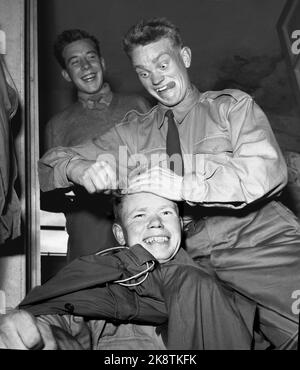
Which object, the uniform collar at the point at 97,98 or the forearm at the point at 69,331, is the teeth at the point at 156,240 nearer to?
the forearm at the point at 69,331

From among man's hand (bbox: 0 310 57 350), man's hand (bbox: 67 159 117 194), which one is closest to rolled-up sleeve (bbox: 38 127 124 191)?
man's hand (bbox: 67 159 117 194)

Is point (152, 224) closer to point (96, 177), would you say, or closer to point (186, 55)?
point (96, 177)

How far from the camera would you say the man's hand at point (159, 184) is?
3.06m

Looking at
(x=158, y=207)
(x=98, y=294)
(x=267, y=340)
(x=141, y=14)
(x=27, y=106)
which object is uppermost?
(x=141, y=14)

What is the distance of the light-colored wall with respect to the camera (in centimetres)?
337

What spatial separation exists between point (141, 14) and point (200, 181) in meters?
1.19

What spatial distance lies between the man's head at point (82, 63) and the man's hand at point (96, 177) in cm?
67

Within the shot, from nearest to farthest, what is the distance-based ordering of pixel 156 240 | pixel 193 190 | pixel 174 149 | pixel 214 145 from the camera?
pixel 156 240 < pixel 193 190 < pixel 214 145 < pixel 174 149

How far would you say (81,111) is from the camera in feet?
12.3

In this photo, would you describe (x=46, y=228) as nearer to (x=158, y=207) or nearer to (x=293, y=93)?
(x=158, y=207)

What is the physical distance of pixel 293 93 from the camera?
3.98 m

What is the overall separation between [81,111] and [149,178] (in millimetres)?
828

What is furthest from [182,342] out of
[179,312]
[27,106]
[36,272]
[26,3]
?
[26,3]

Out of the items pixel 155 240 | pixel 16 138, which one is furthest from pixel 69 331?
pixel 16 138
